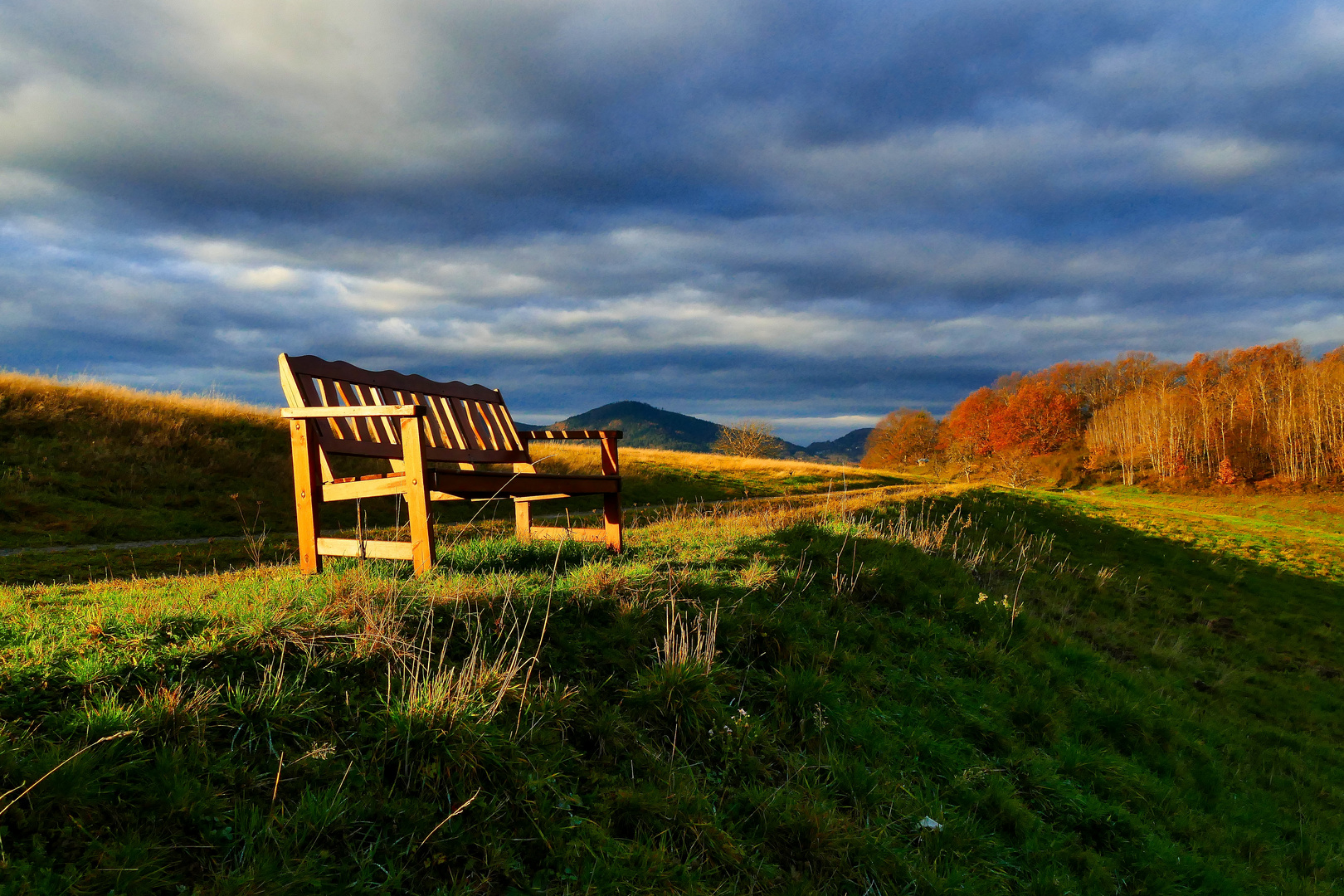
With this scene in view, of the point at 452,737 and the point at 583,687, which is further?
the point at 583,687

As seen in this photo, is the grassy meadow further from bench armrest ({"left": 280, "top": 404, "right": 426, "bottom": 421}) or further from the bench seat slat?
bench armrest ({"left": 280, "top": 404, "right": 426, "bottom": 421})

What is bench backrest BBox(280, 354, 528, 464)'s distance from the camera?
5.70 metres

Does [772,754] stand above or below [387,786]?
below

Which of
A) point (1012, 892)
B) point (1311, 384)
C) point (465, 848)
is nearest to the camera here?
point (465, 848)

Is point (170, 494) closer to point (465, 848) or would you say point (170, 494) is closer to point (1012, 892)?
point (465, 848)

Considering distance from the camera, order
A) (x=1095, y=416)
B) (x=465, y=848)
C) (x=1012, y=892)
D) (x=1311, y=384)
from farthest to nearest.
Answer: (x=1095, y=416)
(x=1311, y=384)
(x=1012, y=892)
(x=465, y=848)

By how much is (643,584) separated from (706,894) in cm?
221

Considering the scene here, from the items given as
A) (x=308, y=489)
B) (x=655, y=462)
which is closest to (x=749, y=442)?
(x=655, y=462)

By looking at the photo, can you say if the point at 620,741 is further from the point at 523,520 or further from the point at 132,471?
the point at 132,471

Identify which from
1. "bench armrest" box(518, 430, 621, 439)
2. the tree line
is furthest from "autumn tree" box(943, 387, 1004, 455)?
"bench armrest" box(518, 430, 621, 439)

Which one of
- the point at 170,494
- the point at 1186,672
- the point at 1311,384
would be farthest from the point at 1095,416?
the point at 170,494

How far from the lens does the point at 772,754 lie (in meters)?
3.53

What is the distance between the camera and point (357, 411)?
17.1 ft

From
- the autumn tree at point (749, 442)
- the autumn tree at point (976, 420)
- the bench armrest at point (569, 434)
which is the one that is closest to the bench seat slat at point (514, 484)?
the bench armrest at point (569, 434)
